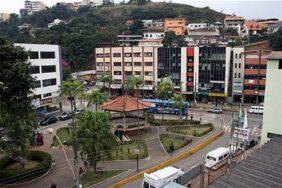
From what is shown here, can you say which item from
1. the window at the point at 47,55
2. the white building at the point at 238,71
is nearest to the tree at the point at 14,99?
the window at the point at 47,55

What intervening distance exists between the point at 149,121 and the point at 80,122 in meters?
25.4

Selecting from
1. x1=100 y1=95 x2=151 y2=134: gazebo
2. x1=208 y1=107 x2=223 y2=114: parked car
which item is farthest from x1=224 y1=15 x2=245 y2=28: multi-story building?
x1=100 y1=95 x2=151 y2=134: gazebo

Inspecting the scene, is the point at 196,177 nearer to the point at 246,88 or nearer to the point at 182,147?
the point at 182,147

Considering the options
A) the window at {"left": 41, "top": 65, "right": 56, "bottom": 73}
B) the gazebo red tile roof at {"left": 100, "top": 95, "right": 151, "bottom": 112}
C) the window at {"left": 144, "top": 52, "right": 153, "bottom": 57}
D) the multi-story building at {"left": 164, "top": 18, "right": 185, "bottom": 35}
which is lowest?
the gazebo red tile roof at {"left": 100, "top": 95, "right": 151, "bottom": 112}

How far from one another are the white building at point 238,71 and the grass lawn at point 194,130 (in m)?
24.0

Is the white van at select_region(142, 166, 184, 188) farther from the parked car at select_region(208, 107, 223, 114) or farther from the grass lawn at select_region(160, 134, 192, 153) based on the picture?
the parked car at select_region(208, 107, 223, 114)

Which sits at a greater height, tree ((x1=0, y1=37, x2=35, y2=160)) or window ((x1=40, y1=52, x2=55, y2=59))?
window ((x1=40, y1=52, x2=55, y2=59))

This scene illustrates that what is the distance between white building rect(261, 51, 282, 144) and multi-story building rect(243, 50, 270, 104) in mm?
41702

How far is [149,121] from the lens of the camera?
58.2 metres

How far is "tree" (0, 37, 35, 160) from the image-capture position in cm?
3278

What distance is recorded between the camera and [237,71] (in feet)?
250

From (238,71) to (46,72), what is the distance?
4514 centimetres

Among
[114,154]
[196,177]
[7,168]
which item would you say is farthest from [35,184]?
[196,177]

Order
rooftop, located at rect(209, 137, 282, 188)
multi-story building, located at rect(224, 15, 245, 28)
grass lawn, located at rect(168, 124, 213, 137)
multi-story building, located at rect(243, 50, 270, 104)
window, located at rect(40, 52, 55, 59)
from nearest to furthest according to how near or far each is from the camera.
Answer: rooftop, located at rect(209, 137, 282, 188)
grass lawn, located at rect(168, 124, 213, 137)
window, located at rect(40, 52, 55, 59)
multi-story building, located at rect(243, 50, 270, 104)
multi-story building, located at rect(224, 15, 245, 28)
